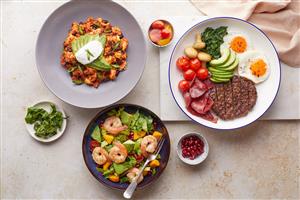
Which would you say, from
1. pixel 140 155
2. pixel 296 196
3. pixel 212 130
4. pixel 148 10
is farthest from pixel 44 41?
pixel 296 196

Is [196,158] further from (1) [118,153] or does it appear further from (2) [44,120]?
(2) [44,120]

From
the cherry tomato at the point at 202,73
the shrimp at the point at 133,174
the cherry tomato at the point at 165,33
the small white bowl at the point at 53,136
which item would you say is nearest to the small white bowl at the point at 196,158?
the shrimp at the point at 133,174

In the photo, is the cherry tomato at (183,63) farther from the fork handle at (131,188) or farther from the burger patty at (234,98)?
the fork handle at (131,188)

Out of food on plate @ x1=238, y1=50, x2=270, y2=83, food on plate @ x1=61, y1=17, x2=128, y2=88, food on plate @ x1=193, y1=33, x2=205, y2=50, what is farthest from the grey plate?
food on plate @ x1=238, y1=50, x2=270, y2=83

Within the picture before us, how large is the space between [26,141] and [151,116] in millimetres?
1045

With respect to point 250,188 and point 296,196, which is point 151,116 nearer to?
point 250,188

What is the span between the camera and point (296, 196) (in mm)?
3186

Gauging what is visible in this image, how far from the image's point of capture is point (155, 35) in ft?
10.1

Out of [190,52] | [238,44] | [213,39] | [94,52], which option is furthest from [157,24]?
[238,44]

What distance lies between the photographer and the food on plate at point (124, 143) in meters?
2.95

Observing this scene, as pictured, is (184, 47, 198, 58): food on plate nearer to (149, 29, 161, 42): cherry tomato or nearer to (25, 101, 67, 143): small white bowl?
(149, 29, 161, 42): cherry tomato

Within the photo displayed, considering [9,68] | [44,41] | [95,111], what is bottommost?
[95,111]

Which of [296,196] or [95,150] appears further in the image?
[296,196]

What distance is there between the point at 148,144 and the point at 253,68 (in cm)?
101
